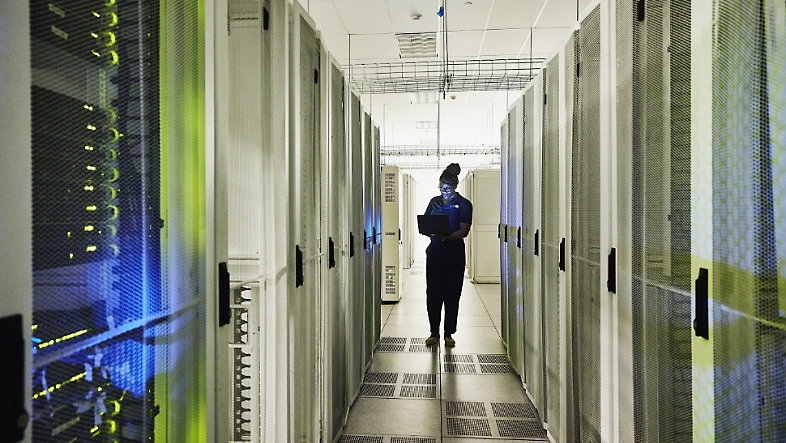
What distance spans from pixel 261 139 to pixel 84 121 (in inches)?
38.2

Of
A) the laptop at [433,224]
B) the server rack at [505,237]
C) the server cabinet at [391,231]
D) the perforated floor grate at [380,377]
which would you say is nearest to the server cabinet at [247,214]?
the perforated floor grate at [380,377]

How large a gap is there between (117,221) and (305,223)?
50.4 inches

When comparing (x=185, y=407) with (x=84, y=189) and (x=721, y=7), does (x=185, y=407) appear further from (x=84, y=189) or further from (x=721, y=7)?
(x=721, y=7)

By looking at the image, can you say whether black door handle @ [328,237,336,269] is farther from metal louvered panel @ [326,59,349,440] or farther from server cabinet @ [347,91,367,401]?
server cabinet @ [347,91,367,401]

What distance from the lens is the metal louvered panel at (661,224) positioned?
3.65 feet

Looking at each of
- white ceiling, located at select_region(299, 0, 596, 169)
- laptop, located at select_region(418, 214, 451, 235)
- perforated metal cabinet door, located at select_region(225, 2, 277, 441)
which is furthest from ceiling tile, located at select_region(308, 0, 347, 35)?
perforated metal cabinet door, located at select_region(225, 2, 277, 441)

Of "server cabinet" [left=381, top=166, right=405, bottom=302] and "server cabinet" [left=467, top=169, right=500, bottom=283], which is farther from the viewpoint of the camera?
"server cabinet" [left=467, top=169, right=500, bottom=283]

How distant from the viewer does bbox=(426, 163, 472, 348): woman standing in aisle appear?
4.39 m

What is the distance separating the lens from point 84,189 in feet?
→ 2.32

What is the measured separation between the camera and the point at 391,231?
675 centimetres

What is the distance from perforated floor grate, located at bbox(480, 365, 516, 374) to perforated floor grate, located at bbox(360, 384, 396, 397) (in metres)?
0.86

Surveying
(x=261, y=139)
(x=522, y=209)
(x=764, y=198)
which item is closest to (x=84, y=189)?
(x=261, y=139)

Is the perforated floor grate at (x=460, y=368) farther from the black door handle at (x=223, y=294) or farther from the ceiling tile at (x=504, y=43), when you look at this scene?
the ceiling tile at (x=504, y=43)

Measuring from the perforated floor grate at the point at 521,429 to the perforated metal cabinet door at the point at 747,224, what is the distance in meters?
2.04
